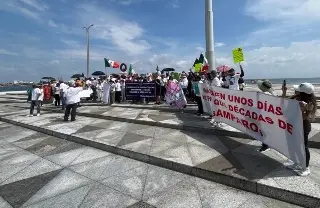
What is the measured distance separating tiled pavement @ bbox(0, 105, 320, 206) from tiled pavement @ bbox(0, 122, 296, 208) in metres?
0.31

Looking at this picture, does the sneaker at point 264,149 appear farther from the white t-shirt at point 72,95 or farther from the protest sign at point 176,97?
the white t-shirt at point 72,95

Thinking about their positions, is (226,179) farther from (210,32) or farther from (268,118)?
(210,32)

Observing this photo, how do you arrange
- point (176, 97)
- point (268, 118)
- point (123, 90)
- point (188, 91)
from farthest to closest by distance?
point (123, 90) < point (188, 91) < point (176, 97) < point (268, 118)

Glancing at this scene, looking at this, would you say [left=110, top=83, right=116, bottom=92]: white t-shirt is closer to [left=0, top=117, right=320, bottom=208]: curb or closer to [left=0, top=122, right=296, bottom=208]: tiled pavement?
[left=0, top=117, right=320, bottom=208]: curb

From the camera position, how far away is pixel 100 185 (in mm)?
4660

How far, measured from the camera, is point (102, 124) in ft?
31.3

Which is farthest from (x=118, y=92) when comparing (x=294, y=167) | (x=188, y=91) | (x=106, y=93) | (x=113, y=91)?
(x=294, y=167)

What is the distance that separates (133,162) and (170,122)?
307 cm

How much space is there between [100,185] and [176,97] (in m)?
6.69

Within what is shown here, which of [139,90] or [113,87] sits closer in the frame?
[139,90]

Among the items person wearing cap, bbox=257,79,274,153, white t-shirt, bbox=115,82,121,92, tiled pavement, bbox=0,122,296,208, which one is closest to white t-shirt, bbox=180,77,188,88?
white t-shirt, bbox=115,82,121,92

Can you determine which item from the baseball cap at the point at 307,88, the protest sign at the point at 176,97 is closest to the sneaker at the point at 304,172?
the baseball cap at the point at 307,88

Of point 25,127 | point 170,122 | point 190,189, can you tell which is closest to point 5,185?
point 190,189

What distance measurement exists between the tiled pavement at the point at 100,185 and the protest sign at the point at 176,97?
16.0 feet
